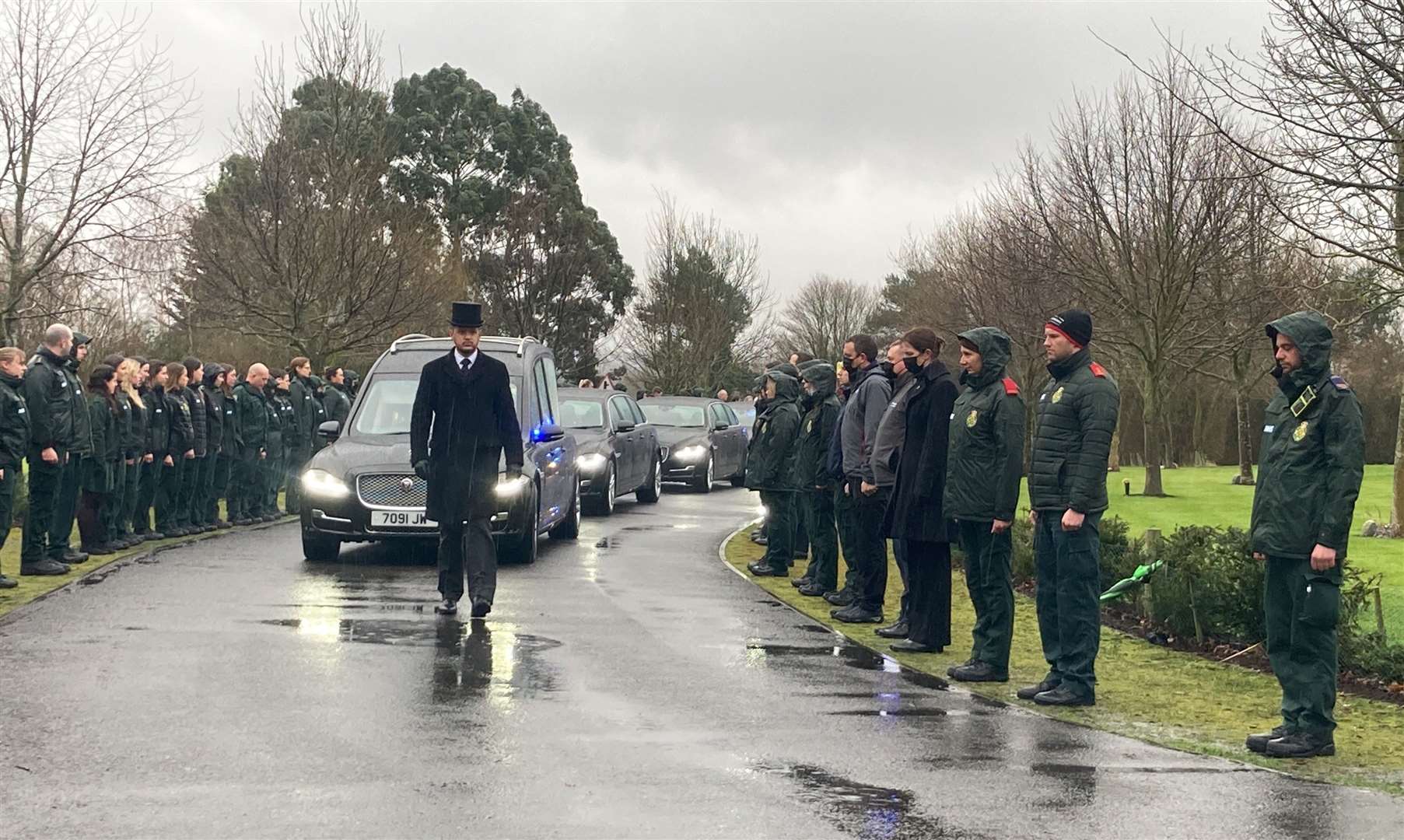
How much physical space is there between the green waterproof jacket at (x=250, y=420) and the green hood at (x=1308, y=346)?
524 inches

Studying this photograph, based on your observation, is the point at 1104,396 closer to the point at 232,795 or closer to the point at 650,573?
the point at 232,795

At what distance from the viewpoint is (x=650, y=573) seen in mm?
14203

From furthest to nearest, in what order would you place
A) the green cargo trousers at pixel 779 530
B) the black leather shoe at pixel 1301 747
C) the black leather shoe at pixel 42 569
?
the green cargo trousers at pixel 779 530 → the black leather shoe at pixel 42 569 → the black leather shoe at pixel 1301 747

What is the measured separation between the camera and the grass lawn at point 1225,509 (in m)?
14.7

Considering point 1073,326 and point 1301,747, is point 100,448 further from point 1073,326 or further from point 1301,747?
point 1301,747

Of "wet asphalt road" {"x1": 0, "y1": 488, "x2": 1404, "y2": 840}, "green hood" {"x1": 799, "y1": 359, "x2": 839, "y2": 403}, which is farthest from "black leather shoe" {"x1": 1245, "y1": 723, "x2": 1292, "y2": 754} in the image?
"green hood" {"x1": 799, "y1": 359, "x2": 839, "y2": 403}

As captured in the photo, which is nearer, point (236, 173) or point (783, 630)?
point (783, 630)

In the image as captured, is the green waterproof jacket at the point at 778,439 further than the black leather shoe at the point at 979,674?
Yes

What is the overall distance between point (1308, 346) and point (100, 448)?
10.8m

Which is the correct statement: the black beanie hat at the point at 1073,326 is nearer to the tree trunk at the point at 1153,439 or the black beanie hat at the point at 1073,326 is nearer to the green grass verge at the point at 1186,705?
the green grass verge at the point at 1186,705

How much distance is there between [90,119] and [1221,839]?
70.1 ft

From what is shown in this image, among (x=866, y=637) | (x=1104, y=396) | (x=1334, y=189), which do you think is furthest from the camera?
(x=1334, y=189)

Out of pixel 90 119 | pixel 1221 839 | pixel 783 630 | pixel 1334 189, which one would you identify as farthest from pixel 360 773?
pixel 90 119

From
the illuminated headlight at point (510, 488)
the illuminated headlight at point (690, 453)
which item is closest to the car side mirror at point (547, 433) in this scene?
the illuminated headlight at point (510, 488)
